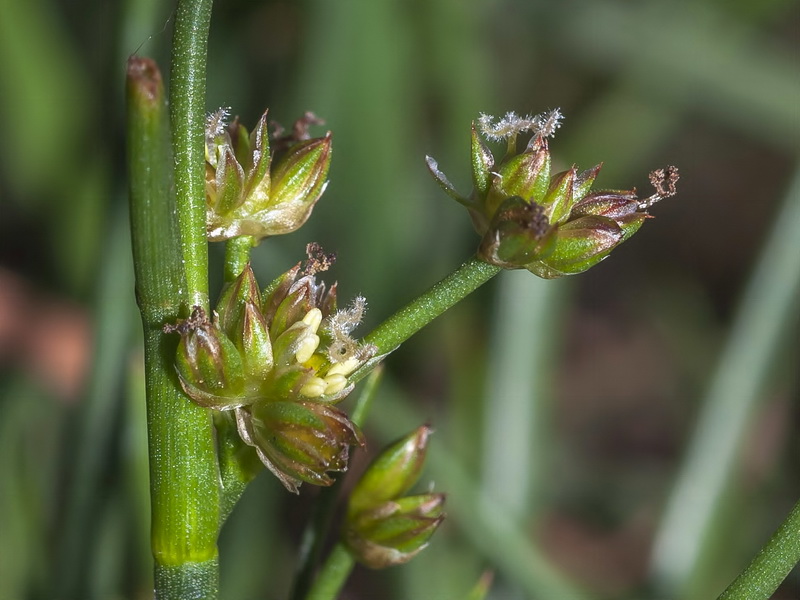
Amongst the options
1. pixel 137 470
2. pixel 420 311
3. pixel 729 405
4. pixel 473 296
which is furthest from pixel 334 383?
pixel 473 296

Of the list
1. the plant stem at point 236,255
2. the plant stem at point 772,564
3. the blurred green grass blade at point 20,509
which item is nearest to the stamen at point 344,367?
the plant stem at point 236,255

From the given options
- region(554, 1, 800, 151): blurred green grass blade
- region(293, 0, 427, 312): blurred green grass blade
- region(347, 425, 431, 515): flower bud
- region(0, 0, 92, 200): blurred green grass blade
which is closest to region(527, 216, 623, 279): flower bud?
region(347, 425, 431, 515): flower bud

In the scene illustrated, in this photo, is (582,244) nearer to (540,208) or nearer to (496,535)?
(540,208)

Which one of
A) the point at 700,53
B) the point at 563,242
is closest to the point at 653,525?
the point at 700,53

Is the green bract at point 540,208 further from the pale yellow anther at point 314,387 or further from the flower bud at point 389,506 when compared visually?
the flower bud at point 389,506

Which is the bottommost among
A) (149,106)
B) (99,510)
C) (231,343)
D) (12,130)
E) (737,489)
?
(737,489)

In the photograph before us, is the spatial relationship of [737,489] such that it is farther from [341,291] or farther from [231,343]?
[231,343]

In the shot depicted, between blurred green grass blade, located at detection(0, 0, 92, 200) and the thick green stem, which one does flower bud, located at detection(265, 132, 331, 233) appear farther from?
blurred green grass blade, located at detection(0, 0, 92, 200)
